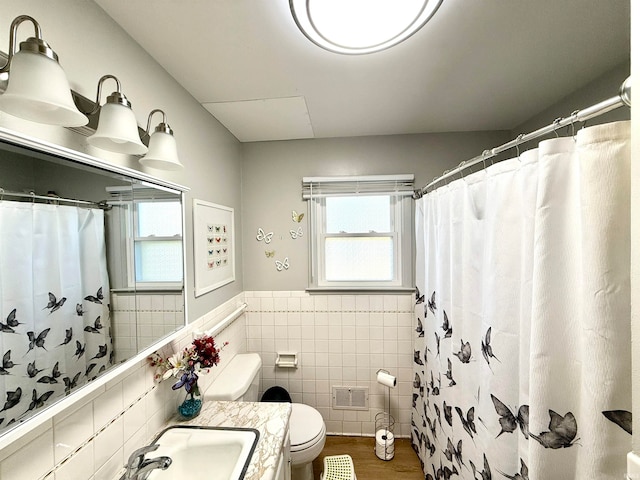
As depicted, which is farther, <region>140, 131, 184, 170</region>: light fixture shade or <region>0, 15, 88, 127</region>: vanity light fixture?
<region>140, 131, 184, 170</region>: light fixture shade

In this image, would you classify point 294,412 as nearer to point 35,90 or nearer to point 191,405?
point 191,405

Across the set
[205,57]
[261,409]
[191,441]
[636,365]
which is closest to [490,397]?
[636,365]

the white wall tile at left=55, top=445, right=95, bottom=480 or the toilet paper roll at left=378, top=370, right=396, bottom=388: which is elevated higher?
the white wall tile at left=55, top=445, right=95, bottom=480

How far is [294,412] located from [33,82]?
1973mm

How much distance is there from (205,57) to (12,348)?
120 cm

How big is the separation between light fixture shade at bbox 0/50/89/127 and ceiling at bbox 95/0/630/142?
51 cm

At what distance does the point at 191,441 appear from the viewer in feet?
3.47

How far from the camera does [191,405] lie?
3.95 ft

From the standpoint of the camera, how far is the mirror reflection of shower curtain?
58 cm

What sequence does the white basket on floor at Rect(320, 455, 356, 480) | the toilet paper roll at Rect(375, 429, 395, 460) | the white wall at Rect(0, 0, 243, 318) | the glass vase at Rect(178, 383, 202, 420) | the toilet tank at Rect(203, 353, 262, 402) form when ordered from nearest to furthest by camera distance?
the white wall at Rect(0, 0, 243, 318), the glass vase at Rect(178, 383, 202, 420), the toilet tank at Rect(203, 353, 262, 402), the white basket on floor at Rect(320, 455, 356, 480), the toilet paper roll at Rect(375, 429, 395, 460)

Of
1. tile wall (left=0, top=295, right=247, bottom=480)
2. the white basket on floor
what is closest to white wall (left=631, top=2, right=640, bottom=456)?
tile wall (left=0, top=295, right=247, bottom=480)

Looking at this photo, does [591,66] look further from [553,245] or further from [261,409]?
[261,409]

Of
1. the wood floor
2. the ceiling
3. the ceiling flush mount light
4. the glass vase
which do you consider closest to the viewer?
the ceiling flush mount light

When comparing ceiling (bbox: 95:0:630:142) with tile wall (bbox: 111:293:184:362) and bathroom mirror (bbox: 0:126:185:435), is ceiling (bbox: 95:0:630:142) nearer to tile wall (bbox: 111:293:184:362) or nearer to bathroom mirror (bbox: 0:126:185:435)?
bathroom mirror (bbox: 0:126:185:435)
